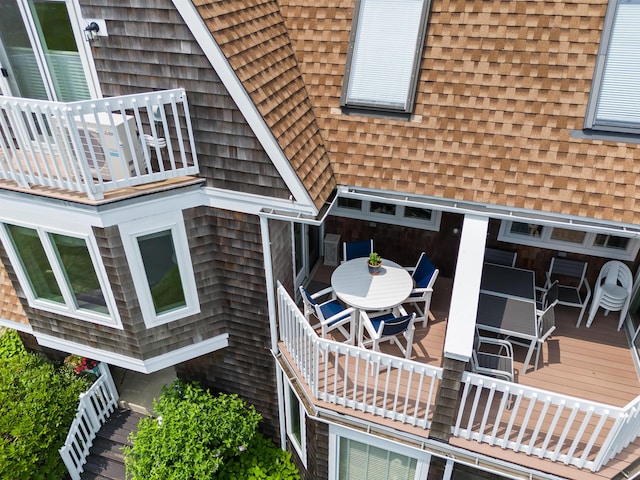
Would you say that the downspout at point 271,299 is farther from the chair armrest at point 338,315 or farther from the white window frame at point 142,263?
the white window frame at point 142,263

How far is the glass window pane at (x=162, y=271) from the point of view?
6754 mm

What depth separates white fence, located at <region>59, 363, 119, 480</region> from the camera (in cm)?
912

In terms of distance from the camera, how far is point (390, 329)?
270 inches

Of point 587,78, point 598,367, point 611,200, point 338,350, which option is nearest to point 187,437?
point 338,350

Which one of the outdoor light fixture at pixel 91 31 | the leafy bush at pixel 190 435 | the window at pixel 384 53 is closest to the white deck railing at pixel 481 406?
the leafy bush at pixel 190 435

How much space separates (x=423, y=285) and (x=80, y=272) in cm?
563

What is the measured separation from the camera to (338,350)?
20.9 feet

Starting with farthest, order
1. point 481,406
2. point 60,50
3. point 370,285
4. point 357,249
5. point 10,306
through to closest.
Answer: point 10,306 < point 357,249 < point 370,285 < point 481,406 < point 60,50

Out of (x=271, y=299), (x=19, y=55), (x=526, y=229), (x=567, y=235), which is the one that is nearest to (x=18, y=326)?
(x=19, y=55)

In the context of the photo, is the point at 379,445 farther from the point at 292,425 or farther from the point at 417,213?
the point at 417,213

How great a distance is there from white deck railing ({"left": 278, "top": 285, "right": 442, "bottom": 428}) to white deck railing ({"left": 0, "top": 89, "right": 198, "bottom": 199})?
8.72ft

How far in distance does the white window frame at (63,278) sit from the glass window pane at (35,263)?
60 millimetres

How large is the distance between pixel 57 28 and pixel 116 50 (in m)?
0.91

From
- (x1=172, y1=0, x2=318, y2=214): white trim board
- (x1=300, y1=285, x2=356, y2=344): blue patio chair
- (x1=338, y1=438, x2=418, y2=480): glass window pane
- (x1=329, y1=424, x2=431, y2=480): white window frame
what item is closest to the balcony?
(x1=300, y1=285, x2=356, y2=344): blue patio chair
